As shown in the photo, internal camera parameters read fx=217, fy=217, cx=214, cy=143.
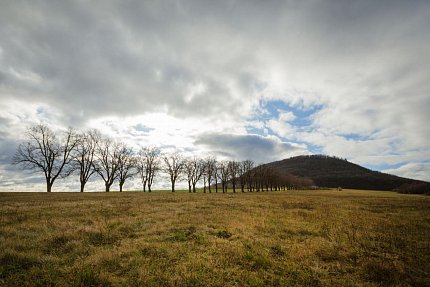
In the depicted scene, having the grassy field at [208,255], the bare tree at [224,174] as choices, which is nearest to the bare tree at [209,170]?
the bare tree at [224,174]

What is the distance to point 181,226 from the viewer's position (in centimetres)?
1266

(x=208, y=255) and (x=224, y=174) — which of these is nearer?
(x=208, y=255)

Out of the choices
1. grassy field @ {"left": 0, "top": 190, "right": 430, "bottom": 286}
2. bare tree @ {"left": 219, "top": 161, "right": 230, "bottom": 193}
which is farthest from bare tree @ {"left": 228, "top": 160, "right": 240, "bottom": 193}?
grassy field @ {"left": 0, "top": 190, "right": 430, "bottom": 286}

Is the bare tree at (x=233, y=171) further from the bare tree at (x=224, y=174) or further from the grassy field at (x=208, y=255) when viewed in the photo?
the grassy field at (x=208, y=255)

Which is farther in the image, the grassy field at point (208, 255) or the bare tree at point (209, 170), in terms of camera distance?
the bare tree at point (209, 170)

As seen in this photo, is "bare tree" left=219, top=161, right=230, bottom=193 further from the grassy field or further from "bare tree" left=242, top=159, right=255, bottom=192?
the grassy field

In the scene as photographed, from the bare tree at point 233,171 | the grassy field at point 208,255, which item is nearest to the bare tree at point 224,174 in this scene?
the bare tree at point 233,171

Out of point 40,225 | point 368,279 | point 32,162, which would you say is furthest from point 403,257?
point 32,162

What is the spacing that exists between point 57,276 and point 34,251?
281 centimetres

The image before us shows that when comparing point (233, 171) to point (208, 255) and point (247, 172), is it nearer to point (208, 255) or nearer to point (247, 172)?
point (247, 172)

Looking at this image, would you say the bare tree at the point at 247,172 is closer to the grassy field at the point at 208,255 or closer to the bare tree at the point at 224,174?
the bare tree at the point at 224,174

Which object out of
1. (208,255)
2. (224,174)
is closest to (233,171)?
(224,174)

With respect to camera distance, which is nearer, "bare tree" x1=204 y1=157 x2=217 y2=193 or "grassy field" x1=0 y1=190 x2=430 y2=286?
"grassy field" x1=0 y1=190 x2=430 y2=286

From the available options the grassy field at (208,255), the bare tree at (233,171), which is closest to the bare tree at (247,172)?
the bare tree at (233,171)
